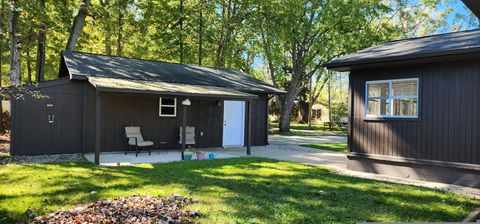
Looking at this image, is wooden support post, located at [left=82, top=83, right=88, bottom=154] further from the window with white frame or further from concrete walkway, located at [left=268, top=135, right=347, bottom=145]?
the window with white frame

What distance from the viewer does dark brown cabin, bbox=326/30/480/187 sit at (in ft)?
23.0

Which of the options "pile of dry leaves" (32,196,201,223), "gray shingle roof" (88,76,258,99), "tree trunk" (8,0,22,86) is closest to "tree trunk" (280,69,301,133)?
"gray shingle roof" (88,76,258,99)

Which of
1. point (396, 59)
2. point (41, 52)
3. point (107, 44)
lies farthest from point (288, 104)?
point (396, 59)

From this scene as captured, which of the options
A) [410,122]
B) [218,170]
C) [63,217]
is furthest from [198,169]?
[410,122]

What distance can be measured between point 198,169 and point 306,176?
244 cm

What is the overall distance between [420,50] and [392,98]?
1225 millimetres

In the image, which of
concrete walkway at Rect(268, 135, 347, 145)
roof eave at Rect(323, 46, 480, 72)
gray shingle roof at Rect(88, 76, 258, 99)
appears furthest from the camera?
concrete walkway at Rect(268, 135, 347, 145)

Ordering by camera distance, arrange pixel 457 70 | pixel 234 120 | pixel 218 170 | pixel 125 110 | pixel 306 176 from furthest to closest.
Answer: pixel 234 120 → pixel 125 110 → pixel 218 170 → pixel 306 176 → pixel 457 70

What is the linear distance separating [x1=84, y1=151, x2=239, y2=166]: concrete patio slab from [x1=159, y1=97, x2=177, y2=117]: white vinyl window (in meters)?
1.42

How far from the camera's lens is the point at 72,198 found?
5.44 metres

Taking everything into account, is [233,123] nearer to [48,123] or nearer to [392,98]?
[48,123]

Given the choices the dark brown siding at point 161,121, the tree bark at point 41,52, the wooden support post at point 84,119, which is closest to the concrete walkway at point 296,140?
the dark brown siding at point 161,121

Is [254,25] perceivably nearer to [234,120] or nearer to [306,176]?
[234,120]

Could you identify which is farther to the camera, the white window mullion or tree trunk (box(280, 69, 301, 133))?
tree trunk (box(280, 69, 301, 133))
